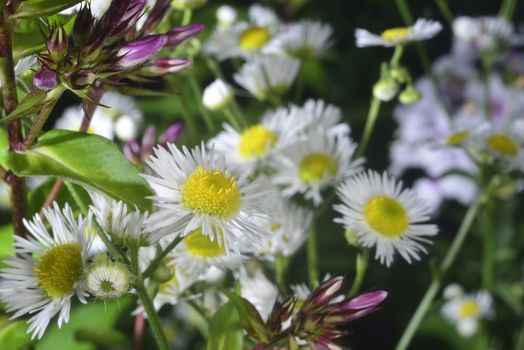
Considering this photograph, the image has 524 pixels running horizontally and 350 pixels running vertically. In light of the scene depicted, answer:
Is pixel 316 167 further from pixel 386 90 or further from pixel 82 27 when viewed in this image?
pixel 82 27

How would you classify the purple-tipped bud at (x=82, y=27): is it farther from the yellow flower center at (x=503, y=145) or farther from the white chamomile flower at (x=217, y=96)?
the yellow flower center at (x=503, y=145)

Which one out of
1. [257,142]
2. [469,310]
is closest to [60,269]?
[257,142]

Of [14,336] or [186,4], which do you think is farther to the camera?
[186,4]

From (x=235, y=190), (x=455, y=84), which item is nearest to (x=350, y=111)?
(x=455, y=84)

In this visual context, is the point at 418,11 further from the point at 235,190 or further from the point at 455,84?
the point at 235,190

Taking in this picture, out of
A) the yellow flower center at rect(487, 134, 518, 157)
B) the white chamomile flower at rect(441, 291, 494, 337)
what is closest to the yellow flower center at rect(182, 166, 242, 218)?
the yellow flower center at rect(487, 134, 518, 157)
